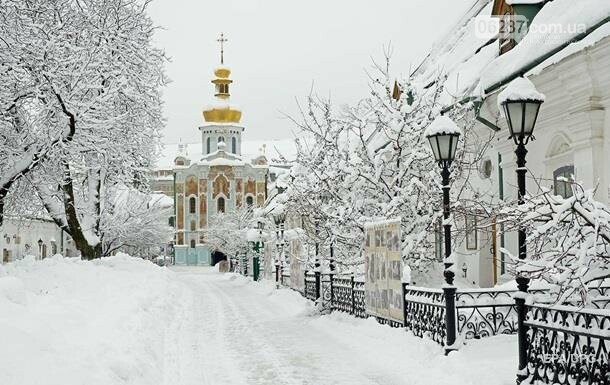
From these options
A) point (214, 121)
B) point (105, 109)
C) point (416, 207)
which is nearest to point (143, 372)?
point (416, 207)

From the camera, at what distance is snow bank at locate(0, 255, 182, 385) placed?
7383 millimetres

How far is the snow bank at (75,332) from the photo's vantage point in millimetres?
7383

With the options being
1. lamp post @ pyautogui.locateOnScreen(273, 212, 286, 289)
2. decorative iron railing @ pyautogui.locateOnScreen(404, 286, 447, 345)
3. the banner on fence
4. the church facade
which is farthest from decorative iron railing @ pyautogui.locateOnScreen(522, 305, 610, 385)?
the church facade

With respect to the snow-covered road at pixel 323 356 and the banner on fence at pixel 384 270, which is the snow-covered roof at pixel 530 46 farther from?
the snow-covered road at pixel 323 356

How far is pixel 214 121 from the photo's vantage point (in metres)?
99.9

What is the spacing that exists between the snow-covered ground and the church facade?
79.7 m

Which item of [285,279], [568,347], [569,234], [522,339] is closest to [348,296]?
[522,339]

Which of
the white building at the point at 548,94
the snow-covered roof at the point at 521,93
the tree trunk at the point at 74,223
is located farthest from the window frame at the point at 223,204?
the snow-covered roof at the point at 521,93

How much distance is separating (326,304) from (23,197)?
998 centimetres

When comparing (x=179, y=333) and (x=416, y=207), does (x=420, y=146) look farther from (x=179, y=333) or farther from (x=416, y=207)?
(x=179, y=333)

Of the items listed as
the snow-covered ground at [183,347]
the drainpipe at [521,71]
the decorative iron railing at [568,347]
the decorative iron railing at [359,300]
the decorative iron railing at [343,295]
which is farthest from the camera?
the decorative iron railing at [343,295]

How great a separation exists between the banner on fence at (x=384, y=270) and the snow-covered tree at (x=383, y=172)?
49.6 inches

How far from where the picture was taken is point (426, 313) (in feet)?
39.5

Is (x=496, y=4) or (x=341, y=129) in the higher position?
(x=496, y=4)
